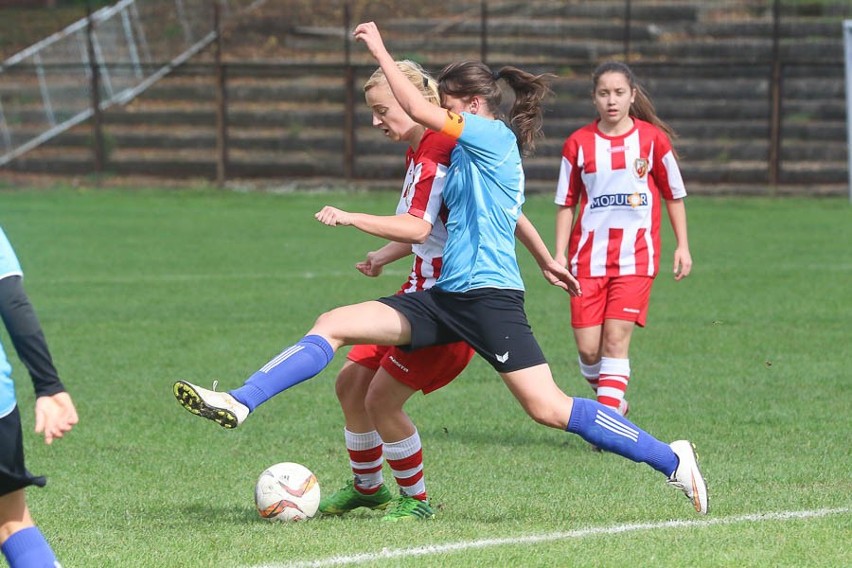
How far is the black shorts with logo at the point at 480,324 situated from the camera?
484cm

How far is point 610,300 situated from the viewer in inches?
273

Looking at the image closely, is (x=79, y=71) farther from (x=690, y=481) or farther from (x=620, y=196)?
(x=690, y=481)

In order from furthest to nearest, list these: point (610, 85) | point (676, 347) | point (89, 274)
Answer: point (89, 274), point (676, 347), point (610, 85)

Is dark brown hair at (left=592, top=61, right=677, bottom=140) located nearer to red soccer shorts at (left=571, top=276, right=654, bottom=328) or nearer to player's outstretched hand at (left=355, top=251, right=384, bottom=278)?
red soccer shorts at (left=571, top=276, right=654, bottom=328)

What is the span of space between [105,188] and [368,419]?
20.3 metres

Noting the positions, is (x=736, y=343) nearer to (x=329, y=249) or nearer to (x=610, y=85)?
(x=610, y=85)

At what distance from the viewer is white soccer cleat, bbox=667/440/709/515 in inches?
192

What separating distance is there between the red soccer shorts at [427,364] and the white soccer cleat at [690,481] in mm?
913

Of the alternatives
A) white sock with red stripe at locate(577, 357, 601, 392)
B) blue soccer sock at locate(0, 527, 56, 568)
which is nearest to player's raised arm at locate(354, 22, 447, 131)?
blue soccer sock at locate(0, 527, 56, 568)

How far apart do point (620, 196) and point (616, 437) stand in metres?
2.38

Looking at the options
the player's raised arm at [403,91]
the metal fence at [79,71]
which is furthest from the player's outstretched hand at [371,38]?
the metal fence at [79,71]

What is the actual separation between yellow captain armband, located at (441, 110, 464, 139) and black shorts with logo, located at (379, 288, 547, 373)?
59 centimetres

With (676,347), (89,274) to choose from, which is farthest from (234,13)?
A: (676,347)

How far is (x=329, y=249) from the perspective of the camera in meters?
16.2
